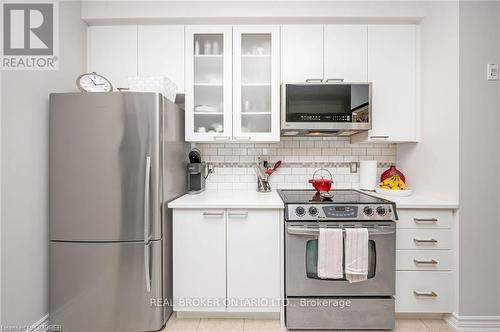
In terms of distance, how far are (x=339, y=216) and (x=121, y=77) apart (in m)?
2.18

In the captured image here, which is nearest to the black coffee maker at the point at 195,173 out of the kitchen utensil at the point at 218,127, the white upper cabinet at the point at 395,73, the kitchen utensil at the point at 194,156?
the kitchen utensil at the point at 194,156

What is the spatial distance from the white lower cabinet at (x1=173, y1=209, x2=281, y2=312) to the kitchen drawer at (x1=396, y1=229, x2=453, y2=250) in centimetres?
93

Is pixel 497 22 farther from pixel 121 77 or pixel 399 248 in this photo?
pixel 121 77

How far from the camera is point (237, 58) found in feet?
7.70

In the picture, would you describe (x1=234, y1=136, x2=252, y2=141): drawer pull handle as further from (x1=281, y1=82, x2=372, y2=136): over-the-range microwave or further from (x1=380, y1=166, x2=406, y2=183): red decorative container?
(x1=380, y1=166, x2=406, y2=183): red decorative container

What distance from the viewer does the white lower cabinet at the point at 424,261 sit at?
1.95 m

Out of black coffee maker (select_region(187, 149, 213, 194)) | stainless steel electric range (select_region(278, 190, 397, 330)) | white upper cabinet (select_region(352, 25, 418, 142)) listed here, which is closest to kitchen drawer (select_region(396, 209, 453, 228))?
stainless steel electric range (select_region(278, 190, 397, 330))

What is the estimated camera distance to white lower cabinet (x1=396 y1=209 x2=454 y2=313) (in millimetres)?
1950

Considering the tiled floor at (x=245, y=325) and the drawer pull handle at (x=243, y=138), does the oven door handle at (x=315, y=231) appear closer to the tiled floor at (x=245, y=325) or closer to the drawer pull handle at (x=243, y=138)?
the tiled floor at (x=245, y=325)

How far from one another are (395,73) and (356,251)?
5.31 ft

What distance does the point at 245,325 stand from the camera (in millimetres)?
2012

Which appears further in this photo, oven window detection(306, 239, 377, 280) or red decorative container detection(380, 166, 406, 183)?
red decorative container detection(380, 166, 406, 183)

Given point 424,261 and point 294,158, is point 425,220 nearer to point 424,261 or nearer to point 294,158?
point 424,261

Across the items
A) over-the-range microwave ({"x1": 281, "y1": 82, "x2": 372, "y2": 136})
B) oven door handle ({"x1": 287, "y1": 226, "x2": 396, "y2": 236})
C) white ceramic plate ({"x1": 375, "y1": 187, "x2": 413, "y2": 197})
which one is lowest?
oven door handle ({"x1": 287, "y1": 226, "x2": 396, "y2": 236})
